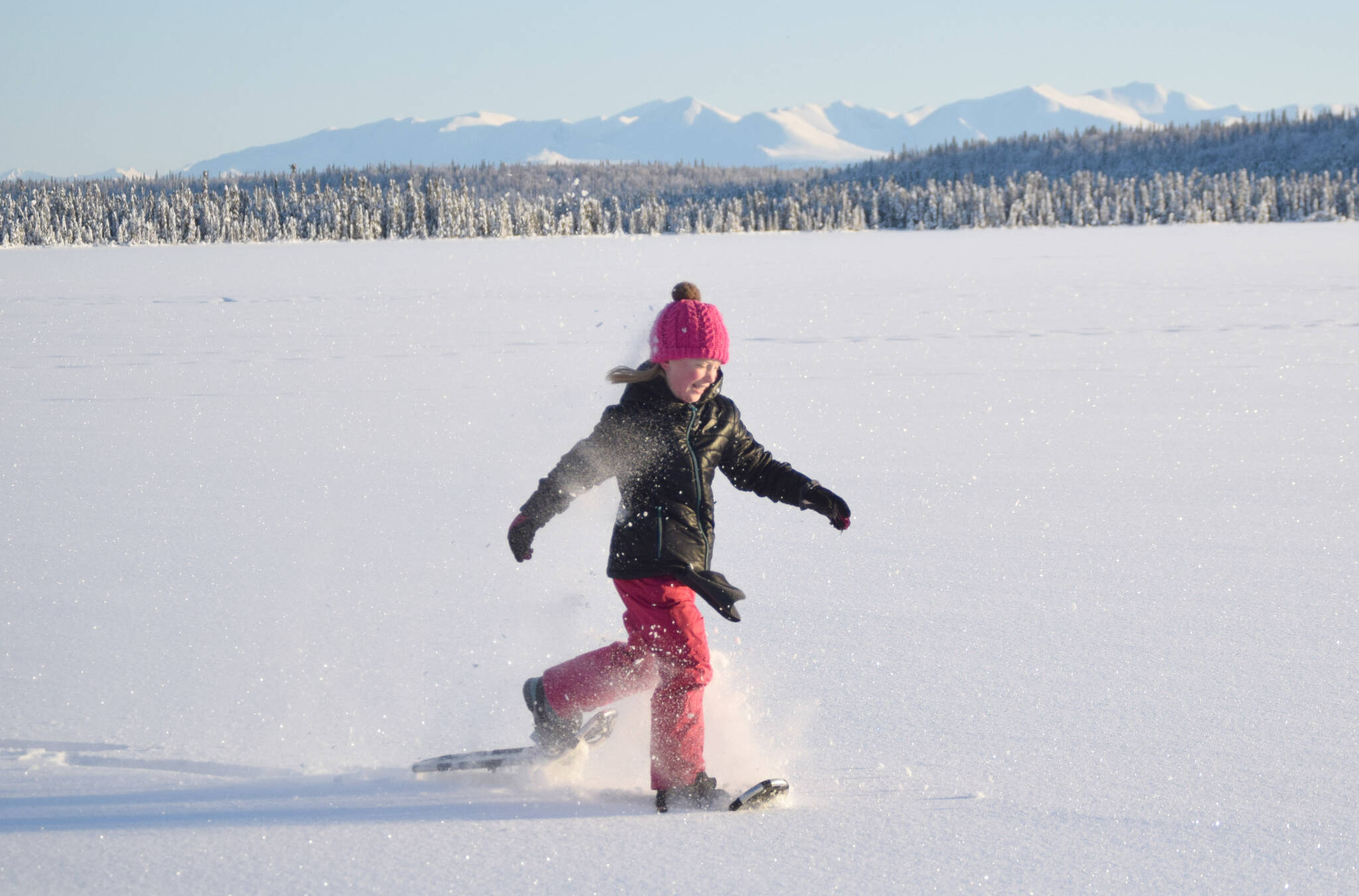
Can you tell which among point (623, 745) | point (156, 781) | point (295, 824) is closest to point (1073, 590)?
point (623, 745)

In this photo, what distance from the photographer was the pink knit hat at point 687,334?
248 cm

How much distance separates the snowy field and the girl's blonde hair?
768mm

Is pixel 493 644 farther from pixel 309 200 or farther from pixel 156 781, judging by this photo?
pixel 309 200

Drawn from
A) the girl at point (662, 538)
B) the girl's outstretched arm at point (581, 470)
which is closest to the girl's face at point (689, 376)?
the girl at point (662, 538)

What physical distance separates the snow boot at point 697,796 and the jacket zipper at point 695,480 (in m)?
0.48

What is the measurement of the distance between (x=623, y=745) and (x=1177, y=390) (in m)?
6.83

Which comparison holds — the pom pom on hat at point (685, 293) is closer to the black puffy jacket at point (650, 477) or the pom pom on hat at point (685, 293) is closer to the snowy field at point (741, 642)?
the black puffy jacket at point (650, 477)

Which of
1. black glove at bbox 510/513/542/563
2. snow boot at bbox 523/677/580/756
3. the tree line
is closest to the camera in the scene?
black glove at bbox 510/513/542/563

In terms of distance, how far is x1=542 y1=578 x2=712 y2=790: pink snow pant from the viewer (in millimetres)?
2486

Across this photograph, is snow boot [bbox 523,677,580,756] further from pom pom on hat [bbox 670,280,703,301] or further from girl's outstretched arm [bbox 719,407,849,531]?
pom pom on hat [bbox 670,280,703,301]

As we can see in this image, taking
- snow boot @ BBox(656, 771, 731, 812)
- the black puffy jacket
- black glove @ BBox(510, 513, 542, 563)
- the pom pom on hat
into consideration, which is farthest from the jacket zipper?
snow boot @ BBox(656, 771, 731, 812)

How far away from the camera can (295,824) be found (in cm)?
238

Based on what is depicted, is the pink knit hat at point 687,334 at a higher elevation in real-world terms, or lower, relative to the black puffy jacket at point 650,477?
higher

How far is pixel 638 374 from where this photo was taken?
2.55 meters
